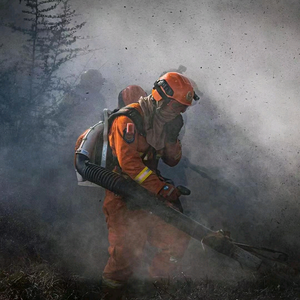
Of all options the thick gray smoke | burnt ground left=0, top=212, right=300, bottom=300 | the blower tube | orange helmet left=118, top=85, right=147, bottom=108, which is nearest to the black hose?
the blower tube

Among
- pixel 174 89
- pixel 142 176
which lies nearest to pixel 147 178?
pixel 142 176

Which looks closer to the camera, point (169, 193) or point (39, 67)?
point (169, 193)

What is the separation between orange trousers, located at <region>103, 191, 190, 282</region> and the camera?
168 inches

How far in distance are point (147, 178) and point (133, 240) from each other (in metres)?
0.81

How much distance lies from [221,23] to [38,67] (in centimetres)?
377

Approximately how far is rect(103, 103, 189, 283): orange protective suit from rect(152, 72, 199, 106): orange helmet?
0.32 metres

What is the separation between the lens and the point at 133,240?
4.38 meters

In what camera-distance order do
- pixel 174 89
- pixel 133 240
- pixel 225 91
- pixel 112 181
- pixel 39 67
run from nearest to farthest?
pixel 112 181 → pixel 174 89 → pixel 133 240 → pixel 225 91 → pixel 39 67

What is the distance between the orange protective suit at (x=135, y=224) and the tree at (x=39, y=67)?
3.54 m

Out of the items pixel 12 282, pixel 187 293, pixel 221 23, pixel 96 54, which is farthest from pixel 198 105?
pixel 12 282

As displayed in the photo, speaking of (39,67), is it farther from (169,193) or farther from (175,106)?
(169,193)

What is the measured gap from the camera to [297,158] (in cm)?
632

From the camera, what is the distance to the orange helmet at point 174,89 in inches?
163

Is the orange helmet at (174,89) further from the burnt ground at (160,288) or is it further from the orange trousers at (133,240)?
the burnt ground at (160,288)
